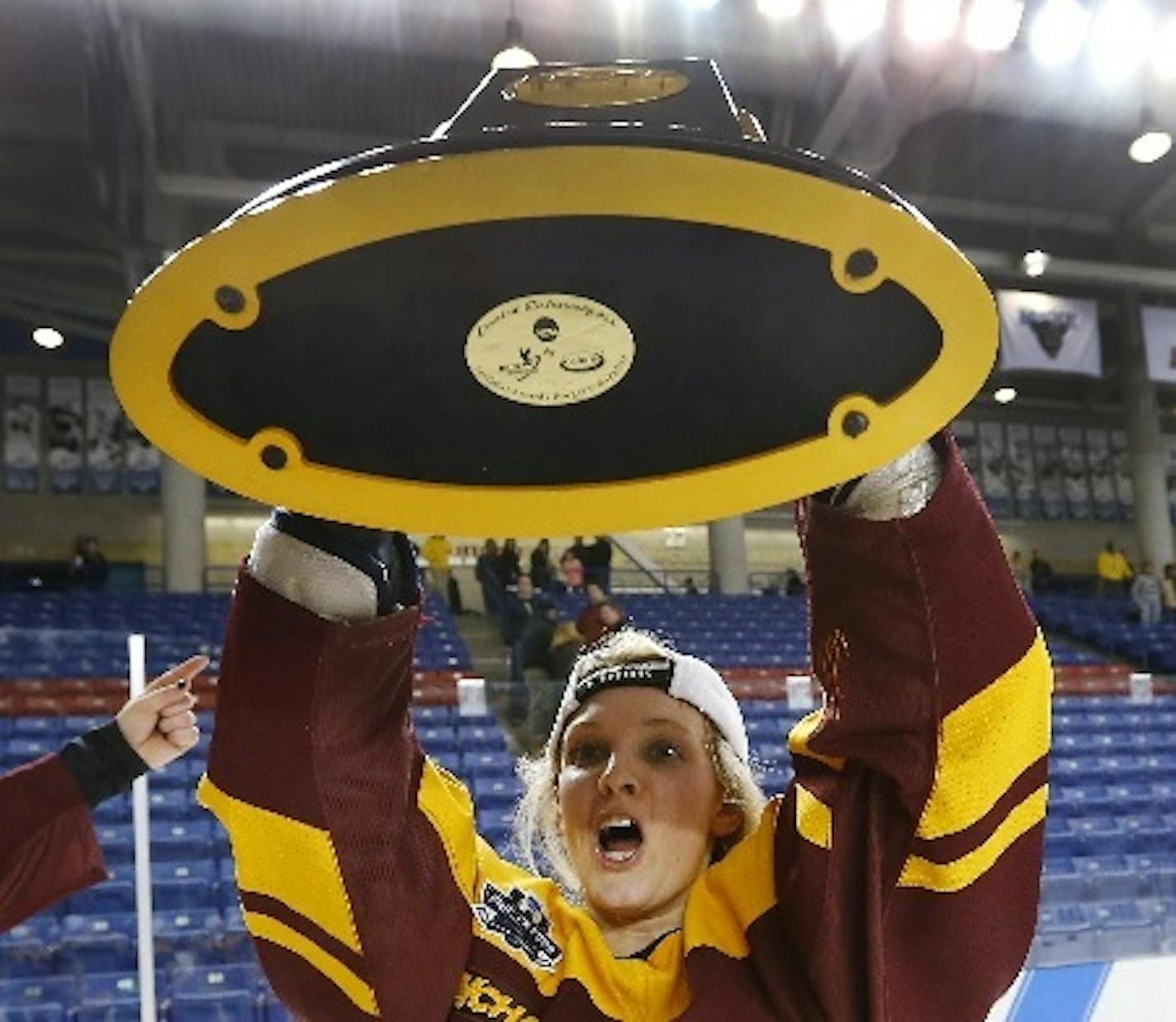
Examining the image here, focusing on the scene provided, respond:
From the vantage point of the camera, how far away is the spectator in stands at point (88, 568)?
1052 centimetres

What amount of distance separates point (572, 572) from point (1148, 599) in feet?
17.4

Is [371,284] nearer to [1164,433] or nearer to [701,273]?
[701,273]

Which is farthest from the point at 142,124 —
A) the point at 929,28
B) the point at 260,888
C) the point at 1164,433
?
the point at 1164,433

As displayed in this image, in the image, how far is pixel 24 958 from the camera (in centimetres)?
316

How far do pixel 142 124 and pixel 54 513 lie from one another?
5.03 meters

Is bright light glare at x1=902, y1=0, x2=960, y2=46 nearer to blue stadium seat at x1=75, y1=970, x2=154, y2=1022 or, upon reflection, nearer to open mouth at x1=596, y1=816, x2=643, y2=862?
blue stadium seat at x1=75, y1=970, x2=154, y2=1022

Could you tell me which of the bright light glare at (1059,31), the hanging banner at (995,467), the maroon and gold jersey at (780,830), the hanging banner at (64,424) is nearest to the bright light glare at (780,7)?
the bright light glare at (1059,31)

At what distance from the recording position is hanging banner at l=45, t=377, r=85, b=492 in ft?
39.9

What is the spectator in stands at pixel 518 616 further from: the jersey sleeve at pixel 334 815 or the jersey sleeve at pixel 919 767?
the jersey sleeve at pixel 919 767

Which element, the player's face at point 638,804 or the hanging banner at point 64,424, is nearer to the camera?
the player's face at point 638,804

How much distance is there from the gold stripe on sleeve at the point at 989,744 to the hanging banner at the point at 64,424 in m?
12.2

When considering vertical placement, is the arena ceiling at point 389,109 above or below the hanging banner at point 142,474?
above

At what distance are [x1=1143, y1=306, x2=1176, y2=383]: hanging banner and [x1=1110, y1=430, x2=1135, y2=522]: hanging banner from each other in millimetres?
5689

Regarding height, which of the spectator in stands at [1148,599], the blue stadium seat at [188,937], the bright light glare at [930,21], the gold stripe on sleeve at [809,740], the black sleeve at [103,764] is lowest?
the gold stripe on sleeve at [809,740]
